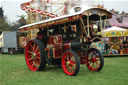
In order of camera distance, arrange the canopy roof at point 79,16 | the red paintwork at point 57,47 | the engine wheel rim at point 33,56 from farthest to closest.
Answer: the engine wheel rim at point 33,56 < the red paintwork at point 57,47 < the canopy roof at point 79,16

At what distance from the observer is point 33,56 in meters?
7.80

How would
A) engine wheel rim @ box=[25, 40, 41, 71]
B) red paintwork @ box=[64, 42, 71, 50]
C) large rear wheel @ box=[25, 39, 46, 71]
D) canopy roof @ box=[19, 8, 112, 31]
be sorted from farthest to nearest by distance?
engine wheel rim @ box=[25, 40, 41, 71], large rear wheel @ box=[25, 39, 46, 71], red paintwork @ box=[64, 42, 71, 50], canopy roof @ box=[19, 8, 112, 31]

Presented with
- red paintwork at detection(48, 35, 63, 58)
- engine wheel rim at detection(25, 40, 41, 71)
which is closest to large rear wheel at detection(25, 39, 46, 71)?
engine wheel rim at detection(25, 40, 41, 71)

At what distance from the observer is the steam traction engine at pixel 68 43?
6.31 m

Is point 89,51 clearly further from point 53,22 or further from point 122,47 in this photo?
point 122,47

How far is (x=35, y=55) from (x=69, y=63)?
6.01 ft

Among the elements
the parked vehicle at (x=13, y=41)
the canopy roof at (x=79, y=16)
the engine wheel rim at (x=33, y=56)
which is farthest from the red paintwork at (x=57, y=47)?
the parked vehicle at (x=13, y=41)

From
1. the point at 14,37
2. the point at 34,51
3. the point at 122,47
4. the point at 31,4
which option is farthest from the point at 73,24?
the point at 31,4

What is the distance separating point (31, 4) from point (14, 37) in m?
5.96

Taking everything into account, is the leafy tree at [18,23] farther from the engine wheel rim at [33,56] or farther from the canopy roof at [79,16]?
the canopy roof at [79,16]

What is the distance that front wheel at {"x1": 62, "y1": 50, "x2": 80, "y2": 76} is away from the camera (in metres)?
5.99

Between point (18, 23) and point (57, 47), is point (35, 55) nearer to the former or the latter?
point (57, 47)

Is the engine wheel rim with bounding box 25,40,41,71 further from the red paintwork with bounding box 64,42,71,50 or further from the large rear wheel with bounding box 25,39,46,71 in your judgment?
the red paintwork with bounding box 64,42,71,50

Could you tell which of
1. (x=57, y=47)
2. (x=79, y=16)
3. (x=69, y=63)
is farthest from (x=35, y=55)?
(x=79, y=16)
